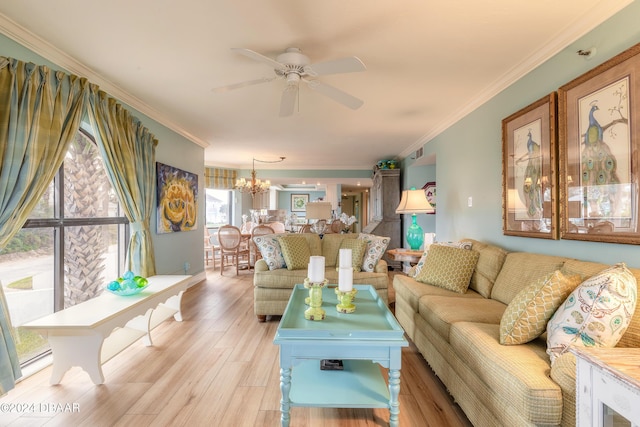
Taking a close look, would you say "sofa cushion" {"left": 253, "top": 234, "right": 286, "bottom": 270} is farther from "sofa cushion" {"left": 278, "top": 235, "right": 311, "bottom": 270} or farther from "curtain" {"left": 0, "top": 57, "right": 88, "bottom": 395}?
"curtain" {"left": 0, "top": 57, "right": 88, "bottom": 395}

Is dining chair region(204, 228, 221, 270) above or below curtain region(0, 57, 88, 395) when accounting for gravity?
below

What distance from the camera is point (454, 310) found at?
2016 mm

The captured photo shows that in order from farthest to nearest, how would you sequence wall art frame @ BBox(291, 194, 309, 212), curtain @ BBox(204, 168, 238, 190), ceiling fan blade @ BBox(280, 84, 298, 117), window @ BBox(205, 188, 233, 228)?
wall art frame @ BBox(291, 194, 309, 212)
window @ BBox(205, 188, 233, 228)
curtain @ BBox(204, 168, 238, 190)
ceiling fan blade @ BBox(280, 84, 298, 117)

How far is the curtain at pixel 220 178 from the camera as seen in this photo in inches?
279

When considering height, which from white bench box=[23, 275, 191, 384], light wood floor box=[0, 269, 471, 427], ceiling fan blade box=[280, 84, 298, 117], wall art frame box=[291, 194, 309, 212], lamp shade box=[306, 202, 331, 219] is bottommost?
light wood floor box=[0, 269, 471, 427]

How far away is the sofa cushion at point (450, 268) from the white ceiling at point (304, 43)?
163cm

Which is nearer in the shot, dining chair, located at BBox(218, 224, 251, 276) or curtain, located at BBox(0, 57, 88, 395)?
curtain, located at BBox(0, 57, 88, 395)

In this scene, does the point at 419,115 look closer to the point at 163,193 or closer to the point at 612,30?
the point at 612,30

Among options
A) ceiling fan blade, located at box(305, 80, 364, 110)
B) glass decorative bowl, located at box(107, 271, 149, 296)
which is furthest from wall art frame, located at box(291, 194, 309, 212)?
ceiling fan blade, located at box(305, 80, 364, 110)

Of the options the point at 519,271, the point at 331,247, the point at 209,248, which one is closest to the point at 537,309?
the point at 519,271

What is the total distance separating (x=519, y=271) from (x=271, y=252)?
7.91 feet

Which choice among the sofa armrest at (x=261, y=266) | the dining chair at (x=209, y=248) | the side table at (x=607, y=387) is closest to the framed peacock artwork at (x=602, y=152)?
the side table at (x=607, y=387)

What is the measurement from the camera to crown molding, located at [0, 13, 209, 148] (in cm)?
195

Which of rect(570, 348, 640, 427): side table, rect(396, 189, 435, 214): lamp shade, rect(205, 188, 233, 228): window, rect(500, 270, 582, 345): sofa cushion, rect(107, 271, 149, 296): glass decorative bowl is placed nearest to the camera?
rect(570, 348, 640, 427): side table
